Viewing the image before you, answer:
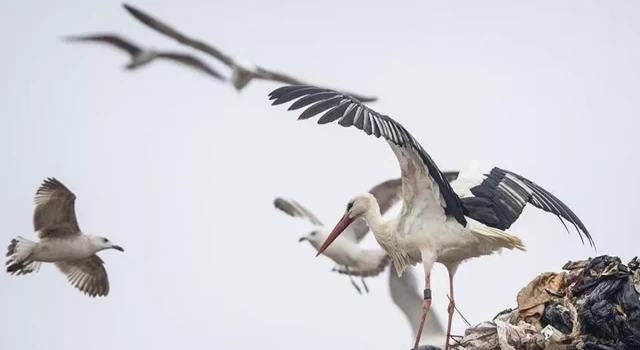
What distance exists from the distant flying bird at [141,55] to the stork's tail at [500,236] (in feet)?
26.3

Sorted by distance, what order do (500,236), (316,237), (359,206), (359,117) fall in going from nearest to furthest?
(359,117), (500,236), (359,206), (316,237)

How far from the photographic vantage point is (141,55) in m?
17.5

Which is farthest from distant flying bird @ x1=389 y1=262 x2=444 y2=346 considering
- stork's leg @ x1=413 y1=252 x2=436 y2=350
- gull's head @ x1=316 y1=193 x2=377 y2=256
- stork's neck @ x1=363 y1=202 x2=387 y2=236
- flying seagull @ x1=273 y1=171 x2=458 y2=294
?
stork's leg @ x1=413 y1=252 x2=436 y2=350

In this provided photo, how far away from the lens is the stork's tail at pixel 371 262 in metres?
15.9

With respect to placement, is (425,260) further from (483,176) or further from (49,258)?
(49,258)

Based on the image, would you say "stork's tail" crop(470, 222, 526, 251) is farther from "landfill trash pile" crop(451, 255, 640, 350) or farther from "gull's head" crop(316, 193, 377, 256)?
"gull's head" crop(316, 193, 377, 256)

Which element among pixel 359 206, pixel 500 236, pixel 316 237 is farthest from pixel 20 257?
pixel 500 236

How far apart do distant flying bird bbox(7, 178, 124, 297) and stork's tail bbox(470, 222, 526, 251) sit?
577 cm

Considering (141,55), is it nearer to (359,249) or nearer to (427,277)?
(359,249)

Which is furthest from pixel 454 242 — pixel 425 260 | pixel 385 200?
pixel 385 200

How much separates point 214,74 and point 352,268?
3.37m

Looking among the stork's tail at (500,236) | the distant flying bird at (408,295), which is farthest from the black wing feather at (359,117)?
the distant flying bird at (408,295)

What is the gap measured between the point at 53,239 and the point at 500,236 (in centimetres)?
638

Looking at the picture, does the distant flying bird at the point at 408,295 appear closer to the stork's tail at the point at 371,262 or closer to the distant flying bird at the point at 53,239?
the stork's tail at the point at 371,262
